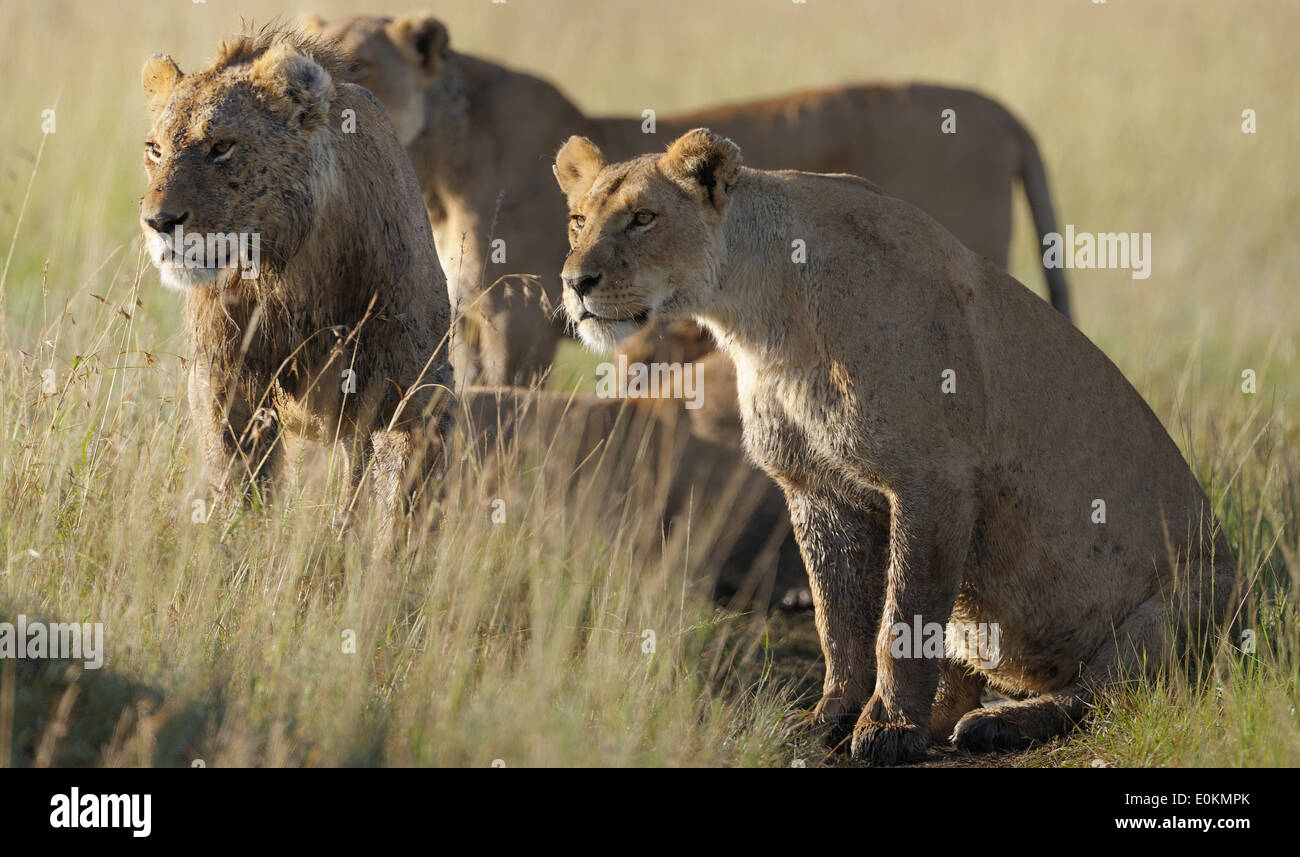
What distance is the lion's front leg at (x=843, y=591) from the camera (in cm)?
532

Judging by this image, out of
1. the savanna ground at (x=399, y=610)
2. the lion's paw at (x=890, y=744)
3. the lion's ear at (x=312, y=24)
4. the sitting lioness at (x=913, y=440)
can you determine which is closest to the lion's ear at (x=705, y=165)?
the sitting lioness at (x=913, y=440)

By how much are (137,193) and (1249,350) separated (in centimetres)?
858

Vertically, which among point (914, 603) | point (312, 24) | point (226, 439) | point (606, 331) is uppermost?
point (312, 24)

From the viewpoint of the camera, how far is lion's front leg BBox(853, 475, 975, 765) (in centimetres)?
498

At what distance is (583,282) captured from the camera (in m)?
4.92

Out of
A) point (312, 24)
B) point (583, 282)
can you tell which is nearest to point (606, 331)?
point (583, 282)

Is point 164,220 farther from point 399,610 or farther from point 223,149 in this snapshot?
point 399,610

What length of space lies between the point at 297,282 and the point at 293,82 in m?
0.65

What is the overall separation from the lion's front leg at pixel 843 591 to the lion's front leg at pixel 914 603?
10.9 inches

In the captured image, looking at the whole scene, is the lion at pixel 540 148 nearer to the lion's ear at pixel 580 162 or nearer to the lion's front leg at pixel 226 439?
the lion's ear at pixel 580 162

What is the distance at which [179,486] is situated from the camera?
18.8ft

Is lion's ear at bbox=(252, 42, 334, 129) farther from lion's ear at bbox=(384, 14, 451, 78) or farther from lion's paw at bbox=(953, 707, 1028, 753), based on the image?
lion's ear at bbox=(384, 14, 451, 78)

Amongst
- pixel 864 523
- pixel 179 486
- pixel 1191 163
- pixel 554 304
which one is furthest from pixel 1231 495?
pixel 1191 163

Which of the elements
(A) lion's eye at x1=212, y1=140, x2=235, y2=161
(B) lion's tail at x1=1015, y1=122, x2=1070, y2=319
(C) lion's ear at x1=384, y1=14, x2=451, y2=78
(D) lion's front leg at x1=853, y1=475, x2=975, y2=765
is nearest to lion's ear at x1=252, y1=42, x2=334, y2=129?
(A) lion's eye at x1=212, y1=140, x2=235, y2=161
